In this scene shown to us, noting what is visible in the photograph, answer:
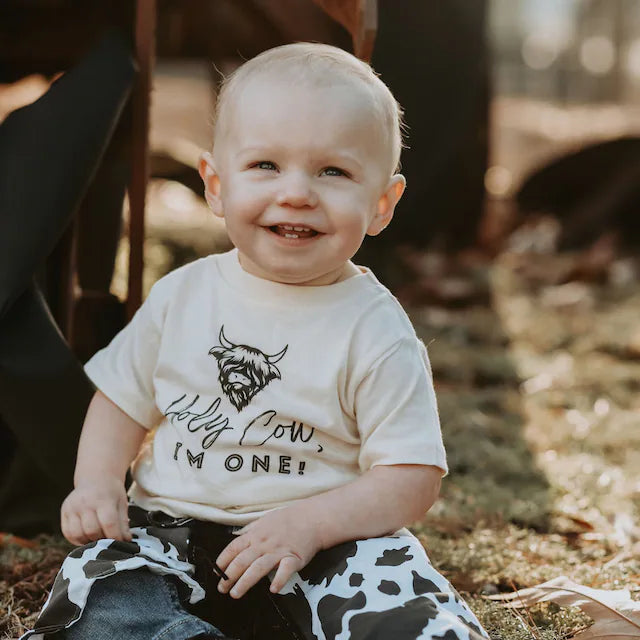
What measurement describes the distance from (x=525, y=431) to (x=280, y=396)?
152 cm

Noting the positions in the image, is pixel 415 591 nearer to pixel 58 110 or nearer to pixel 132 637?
pixel 132 637

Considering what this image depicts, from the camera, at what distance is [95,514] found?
1.59 m

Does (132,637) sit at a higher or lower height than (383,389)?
lower

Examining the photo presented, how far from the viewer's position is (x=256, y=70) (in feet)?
5.06

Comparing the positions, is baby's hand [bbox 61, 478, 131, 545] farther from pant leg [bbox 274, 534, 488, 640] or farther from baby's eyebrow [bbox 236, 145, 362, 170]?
baby's eyebrow [bbox 236, 145, 362, 170]

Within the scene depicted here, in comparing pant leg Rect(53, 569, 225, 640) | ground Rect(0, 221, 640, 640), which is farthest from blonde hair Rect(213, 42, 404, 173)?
ground Rect(0, 221, 640, 640)

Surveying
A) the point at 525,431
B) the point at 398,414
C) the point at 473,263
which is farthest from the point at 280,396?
the point at 473,263

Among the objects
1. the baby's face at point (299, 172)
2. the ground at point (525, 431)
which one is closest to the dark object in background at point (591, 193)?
the ground at point (525, 431)

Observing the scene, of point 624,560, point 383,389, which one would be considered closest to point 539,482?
point 624,560

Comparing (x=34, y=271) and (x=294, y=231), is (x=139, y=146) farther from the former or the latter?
(x=294, y=231)

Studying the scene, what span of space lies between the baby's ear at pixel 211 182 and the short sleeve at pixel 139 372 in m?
0.19

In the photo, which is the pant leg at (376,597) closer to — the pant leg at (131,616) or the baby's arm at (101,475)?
the pant leg at (131,616)

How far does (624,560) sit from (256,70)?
1.25 metres

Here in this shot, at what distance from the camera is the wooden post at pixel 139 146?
216 centimetres
